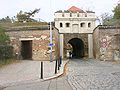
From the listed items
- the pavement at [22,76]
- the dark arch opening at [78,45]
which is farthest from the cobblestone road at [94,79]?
the dark arch opening at [78,45]

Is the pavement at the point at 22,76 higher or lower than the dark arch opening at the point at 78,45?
lower

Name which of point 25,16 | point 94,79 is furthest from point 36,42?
point 25,16

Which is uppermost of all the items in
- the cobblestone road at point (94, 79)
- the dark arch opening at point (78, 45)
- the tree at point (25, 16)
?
the tree at point (25, 16)

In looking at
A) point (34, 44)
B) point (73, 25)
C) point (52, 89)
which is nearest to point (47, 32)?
point (34, 44)

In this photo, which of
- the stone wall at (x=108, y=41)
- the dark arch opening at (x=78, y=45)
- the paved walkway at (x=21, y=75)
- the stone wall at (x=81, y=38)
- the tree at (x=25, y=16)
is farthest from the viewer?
the tree at (x=25, y=16)

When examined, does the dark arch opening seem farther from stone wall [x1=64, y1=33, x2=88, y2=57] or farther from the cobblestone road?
Answer: the cobblestone road

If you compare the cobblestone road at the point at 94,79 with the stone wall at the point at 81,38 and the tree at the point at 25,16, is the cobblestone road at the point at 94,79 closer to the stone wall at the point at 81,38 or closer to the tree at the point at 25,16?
the stone wall at the point at 81,38

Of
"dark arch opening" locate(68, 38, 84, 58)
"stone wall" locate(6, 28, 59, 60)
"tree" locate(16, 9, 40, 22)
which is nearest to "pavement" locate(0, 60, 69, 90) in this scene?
"stone wall" locate(6, 28, 59, 60)

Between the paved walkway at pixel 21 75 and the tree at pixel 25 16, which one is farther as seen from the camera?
the tree at pixel 25 16

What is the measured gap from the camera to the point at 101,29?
1734 inches

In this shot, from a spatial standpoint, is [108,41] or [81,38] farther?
[81,38]

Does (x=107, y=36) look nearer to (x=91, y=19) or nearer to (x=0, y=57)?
(x=0, y=57)

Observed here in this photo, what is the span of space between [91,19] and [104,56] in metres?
24.3

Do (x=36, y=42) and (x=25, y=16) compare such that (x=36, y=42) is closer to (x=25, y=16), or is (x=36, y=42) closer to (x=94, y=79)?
(x=94, y=79)
